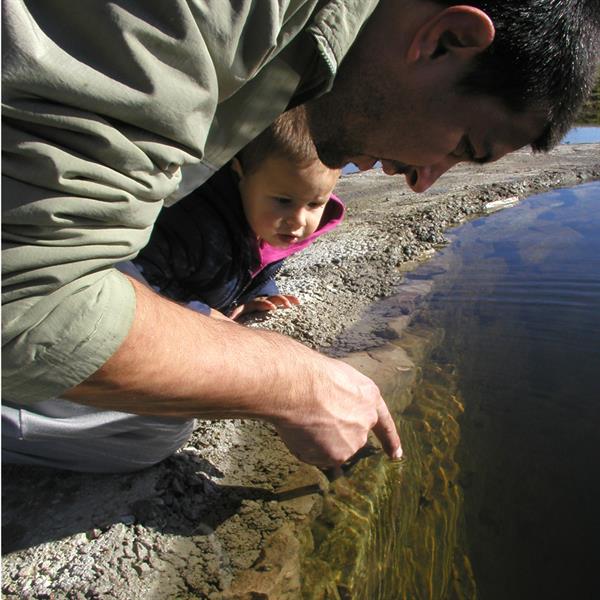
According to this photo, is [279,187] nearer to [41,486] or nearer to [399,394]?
[399,394]

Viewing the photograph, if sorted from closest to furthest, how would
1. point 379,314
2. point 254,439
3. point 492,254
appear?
point 254,439 → point 379,314 → point 492,254

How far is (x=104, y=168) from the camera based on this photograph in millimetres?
857

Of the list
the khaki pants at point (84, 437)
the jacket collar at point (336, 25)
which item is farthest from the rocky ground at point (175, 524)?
the jacket collar at point (336, 25)

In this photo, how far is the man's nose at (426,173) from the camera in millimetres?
1733

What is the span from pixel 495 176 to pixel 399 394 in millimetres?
4240

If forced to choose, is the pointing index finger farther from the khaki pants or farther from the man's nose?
the man's nose

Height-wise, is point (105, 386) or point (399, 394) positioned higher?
point (105, 386)

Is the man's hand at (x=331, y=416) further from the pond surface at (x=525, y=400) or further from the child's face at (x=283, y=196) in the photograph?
the child's face at (x=283, y=196)

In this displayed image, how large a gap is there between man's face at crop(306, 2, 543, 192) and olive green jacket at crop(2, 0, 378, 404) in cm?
40

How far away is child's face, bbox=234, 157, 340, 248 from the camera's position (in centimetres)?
214

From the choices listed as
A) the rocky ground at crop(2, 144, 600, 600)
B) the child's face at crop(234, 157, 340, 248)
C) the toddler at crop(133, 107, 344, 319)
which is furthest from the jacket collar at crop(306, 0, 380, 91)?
the rocky ground at crop(2, 144, 600, 600)

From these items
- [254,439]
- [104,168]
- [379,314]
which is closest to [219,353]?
[104,168]

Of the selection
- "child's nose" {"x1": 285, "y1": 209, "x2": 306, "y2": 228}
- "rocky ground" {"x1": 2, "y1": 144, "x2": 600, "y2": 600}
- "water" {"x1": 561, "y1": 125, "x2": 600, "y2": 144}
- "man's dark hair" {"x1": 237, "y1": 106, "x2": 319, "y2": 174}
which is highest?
"water" {"x1": 561, "y1": 125, "x2": 600, "y2": 144}

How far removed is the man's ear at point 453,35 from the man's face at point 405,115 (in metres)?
0.03
